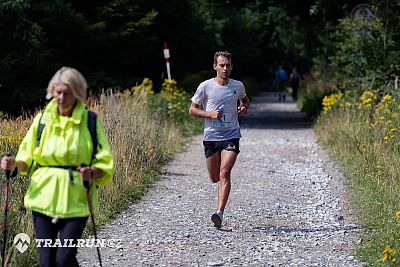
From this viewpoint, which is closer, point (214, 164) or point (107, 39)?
point (214, 164)

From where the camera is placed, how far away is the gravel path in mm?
7863

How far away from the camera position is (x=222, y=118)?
9266 millimetres

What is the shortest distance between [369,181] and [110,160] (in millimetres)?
6005

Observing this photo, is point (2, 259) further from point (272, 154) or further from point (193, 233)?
point (272, 154)

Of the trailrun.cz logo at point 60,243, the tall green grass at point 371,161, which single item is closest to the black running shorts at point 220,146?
the trailrun.cz logo at point 60,243

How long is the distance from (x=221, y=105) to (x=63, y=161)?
12.3 ft

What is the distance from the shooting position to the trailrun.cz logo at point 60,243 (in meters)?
5.63

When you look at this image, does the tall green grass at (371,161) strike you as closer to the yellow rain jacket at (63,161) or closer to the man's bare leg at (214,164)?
the man's bare leg at (214,164)

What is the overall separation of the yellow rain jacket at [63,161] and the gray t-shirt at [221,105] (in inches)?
140

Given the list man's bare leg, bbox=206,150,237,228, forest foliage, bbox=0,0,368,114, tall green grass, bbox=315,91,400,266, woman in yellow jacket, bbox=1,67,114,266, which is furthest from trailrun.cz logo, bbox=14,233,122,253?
forest foliage, bbox=0,0,368,114

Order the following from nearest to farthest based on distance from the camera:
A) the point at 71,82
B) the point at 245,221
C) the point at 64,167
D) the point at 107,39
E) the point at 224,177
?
the point at 71,82 < the point at 64,167 < the point at 224,177 < the point at 245,221 < the point at 107,39

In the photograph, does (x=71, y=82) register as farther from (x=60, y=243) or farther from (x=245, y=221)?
(x=245, y=221)

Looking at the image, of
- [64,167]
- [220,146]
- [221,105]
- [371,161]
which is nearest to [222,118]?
[221,105]

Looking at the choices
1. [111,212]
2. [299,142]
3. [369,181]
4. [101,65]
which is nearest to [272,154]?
[299,142]
